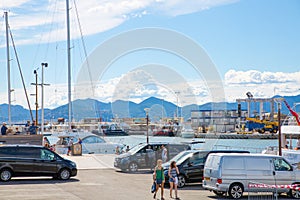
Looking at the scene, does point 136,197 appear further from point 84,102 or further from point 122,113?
point 122,113

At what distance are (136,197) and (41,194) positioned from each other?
3758mm

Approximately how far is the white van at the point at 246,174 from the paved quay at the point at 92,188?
2.55 ft

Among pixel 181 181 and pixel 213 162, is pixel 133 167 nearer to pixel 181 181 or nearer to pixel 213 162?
pixel 181 181

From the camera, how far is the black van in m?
25.2

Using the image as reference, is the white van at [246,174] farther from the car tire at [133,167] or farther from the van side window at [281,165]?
the car tire at [133,167]

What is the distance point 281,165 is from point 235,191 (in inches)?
96.3

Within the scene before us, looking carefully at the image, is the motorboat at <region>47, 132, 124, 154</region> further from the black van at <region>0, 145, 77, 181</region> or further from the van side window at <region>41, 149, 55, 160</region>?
the van side window at <region>41, 149, 55, 160</region>

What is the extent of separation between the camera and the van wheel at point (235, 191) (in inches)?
794

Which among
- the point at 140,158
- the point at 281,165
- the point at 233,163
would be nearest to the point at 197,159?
the point at 233,163

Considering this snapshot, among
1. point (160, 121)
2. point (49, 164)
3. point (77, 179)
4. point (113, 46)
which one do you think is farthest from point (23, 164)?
point (160, 121)

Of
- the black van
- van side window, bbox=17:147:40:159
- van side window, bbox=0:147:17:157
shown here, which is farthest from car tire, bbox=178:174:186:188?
van side window, bbox=0:147:17:157

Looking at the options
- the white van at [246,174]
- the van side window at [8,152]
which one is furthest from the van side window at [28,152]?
the white van at [246,174]

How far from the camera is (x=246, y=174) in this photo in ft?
67.1

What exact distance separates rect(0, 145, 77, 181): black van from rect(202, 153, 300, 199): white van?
335 inches
